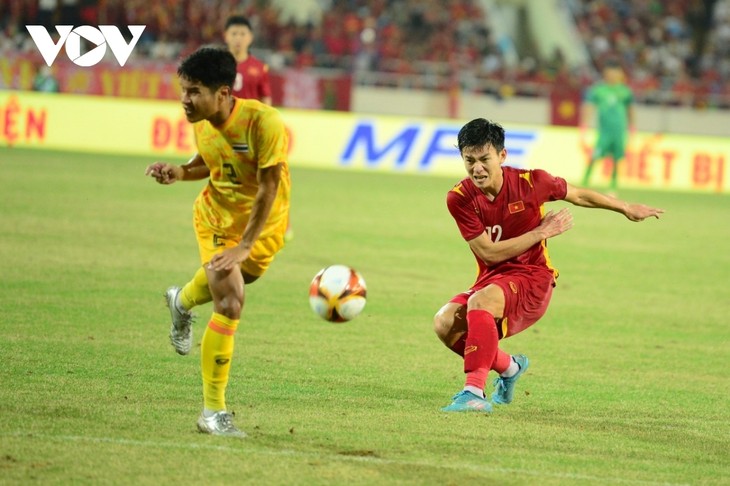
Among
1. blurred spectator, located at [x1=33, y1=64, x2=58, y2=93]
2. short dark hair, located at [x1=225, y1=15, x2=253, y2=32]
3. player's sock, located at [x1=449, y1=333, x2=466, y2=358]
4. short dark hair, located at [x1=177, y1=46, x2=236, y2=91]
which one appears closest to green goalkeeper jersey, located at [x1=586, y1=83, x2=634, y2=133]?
short dark hair, located at [x1=225, y1=15, x2=253, y2=32]

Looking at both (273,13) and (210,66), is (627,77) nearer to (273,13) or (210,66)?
(273,13)

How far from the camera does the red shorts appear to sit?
21.8 ft

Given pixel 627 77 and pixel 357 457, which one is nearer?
pixel 357 457

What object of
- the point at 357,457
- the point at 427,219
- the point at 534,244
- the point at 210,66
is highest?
the point at 210,66

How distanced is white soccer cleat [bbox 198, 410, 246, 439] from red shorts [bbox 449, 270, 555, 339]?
1.74 metres

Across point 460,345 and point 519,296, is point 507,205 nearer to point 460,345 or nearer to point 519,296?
point 519,296

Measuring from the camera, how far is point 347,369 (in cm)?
759

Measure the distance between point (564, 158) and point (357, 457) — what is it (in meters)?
20.6

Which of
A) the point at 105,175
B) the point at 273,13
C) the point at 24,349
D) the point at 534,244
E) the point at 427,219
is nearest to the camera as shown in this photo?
the point at 534,244

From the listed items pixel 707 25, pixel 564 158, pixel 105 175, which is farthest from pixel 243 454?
pixel 707 25

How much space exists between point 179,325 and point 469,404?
1897mm

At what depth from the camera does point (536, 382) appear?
753cm

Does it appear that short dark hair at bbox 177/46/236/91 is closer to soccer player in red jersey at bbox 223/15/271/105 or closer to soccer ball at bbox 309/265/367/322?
soccer ball at bbox 309/265/367/322

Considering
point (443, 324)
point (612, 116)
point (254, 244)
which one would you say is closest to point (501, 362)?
point (443, 324)
